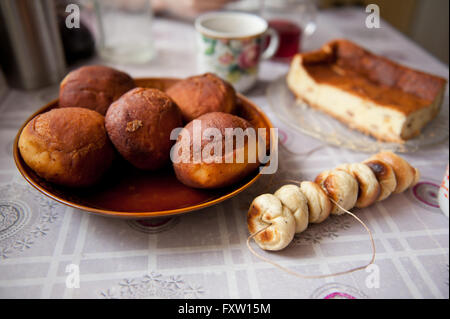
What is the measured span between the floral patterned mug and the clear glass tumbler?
12.8 inches

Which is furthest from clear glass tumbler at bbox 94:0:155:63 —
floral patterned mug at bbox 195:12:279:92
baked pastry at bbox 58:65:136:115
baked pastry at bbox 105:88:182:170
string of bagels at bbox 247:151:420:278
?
string of bagels at bbox 247:151:420:278

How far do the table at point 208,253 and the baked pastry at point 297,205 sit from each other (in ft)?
0.12

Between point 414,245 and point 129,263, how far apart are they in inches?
20.7

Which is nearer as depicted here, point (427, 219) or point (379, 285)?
point (379, 285)

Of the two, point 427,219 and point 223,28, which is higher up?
point 223,28

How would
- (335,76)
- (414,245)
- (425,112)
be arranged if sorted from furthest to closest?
1. (335,76)
2. (425,112)
3. (414,245)

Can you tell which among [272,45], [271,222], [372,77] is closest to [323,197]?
[271,222]

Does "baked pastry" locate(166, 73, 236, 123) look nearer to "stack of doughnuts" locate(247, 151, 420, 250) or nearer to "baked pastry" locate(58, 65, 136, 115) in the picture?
"baked pastry" locate(58, 65, 136, 115)

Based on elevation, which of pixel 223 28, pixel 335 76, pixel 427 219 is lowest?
pixel 427 219

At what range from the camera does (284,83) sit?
1199 mm

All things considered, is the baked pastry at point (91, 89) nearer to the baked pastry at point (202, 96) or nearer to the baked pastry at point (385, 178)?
the baked pastry at point (202, 96)
